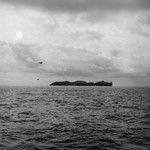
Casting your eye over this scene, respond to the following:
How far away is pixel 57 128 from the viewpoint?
27.9 meters

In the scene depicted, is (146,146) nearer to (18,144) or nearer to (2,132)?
(18,144)

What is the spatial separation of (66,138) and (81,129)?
4643mm

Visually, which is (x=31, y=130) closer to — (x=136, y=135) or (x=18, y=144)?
(x=18, y=144)

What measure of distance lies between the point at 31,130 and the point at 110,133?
8401 millimetres

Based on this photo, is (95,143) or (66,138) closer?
(95,143)

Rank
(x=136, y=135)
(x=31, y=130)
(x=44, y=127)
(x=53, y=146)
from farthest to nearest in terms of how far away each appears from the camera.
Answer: (x=44, y=127), (x=31, y=130), (x=136, y=135), (x=53, y=146)

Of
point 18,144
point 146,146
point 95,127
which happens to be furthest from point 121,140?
point 18,144

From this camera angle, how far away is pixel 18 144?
20.6 m

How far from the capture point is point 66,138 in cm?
2284

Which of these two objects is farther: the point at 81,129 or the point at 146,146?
the point at 81,129

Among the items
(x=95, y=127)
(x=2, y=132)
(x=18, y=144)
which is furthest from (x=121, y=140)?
(x=2, y=132)

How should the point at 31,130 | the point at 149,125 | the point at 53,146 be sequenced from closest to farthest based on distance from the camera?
1. the point at 53,146
2. the point at 31,130
3. the point at 149,125

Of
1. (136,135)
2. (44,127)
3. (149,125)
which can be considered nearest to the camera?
(136,135)

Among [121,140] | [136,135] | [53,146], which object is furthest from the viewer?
[136,135]
